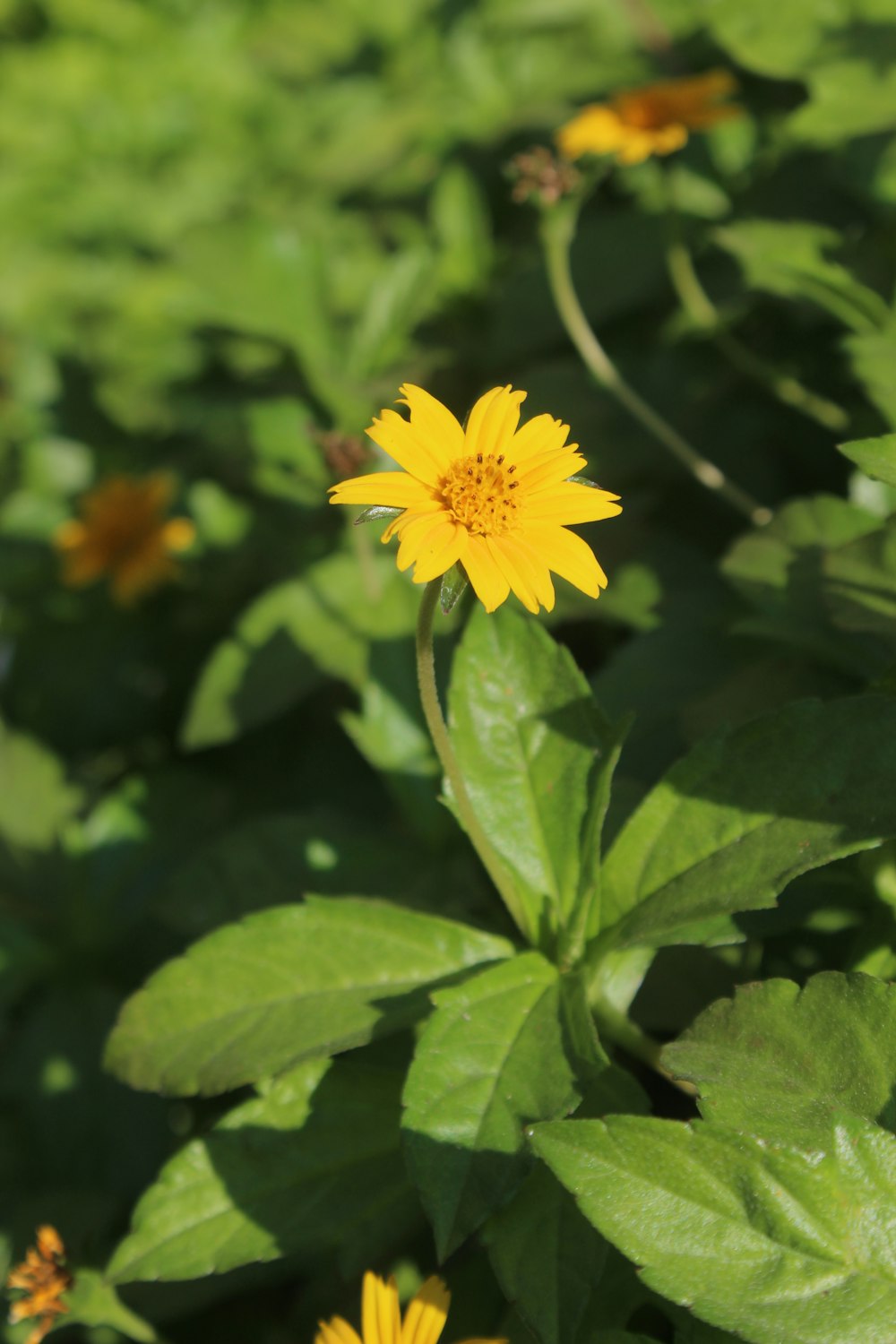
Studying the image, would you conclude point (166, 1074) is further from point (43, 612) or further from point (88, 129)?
point (88, 129)

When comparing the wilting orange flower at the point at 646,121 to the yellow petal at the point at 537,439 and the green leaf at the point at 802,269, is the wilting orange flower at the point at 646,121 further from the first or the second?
the yellow petal at the point at 537,439

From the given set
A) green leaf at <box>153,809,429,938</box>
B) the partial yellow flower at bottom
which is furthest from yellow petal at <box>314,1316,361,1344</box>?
green leaf at <box>153,809,429,938</box>

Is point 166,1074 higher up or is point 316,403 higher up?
point 316,403

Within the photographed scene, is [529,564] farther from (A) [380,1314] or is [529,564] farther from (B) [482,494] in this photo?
(A) [380,1314]

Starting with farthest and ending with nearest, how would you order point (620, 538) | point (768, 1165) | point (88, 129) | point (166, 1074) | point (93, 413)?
point (88, 129) < point (93, 413) < point (620, 538) < point (166, 1074) < point (768, 1165)

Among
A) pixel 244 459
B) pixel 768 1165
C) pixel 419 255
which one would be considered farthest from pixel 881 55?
pixel 768 1165

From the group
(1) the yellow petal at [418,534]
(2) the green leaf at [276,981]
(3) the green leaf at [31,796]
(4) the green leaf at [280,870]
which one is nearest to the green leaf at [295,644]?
(4) the green leaf at [280,870]
